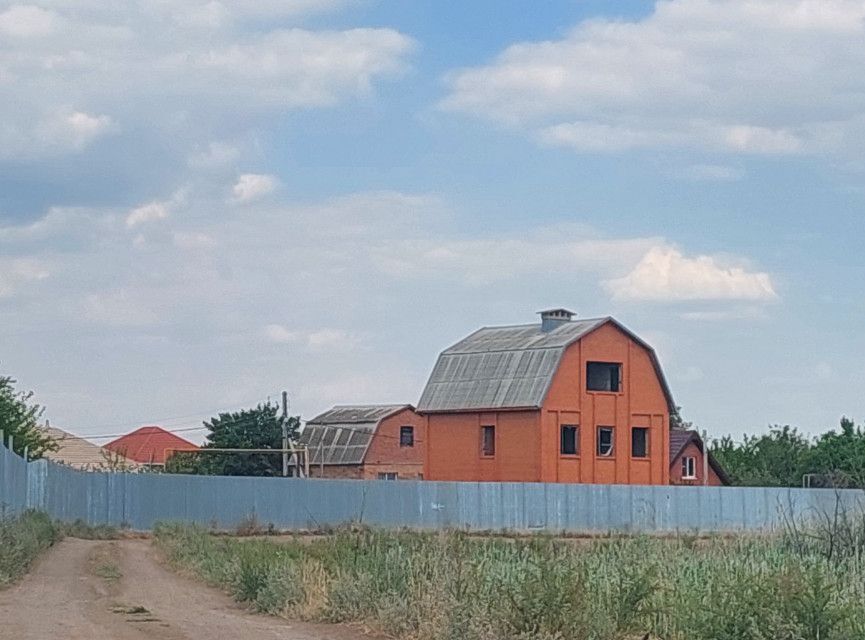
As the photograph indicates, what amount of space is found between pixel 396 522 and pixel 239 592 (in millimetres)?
28606

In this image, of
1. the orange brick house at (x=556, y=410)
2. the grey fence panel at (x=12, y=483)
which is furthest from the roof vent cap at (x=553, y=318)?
the grey fence panel at (x=12, y=483)

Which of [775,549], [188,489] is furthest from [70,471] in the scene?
[775,549]

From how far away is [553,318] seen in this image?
6438 centimetres

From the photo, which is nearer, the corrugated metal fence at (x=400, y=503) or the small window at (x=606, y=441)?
the corrugated metal fence at (x=400, y=503)

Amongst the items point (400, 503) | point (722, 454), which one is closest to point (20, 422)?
point (400, 503)

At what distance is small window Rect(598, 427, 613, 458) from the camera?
61156 mm

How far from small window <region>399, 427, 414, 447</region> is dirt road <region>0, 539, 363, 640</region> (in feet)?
179

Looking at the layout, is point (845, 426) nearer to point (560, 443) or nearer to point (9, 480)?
point (560, 443)

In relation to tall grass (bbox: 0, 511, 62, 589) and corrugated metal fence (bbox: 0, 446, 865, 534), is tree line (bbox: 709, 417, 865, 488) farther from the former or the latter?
tall grass (bbox: 0, 511, 62, 589)

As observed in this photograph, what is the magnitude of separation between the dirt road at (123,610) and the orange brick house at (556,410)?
108 ft

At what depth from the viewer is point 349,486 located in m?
49.5

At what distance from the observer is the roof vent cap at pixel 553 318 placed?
6407 cm

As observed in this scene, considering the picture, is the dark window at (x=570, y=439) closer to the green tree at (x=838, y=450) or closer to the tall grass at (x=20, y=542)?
the green tree at (x=838, y=450)

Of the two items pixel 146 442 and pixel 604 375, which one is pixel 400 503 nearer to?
pixel 604 375
